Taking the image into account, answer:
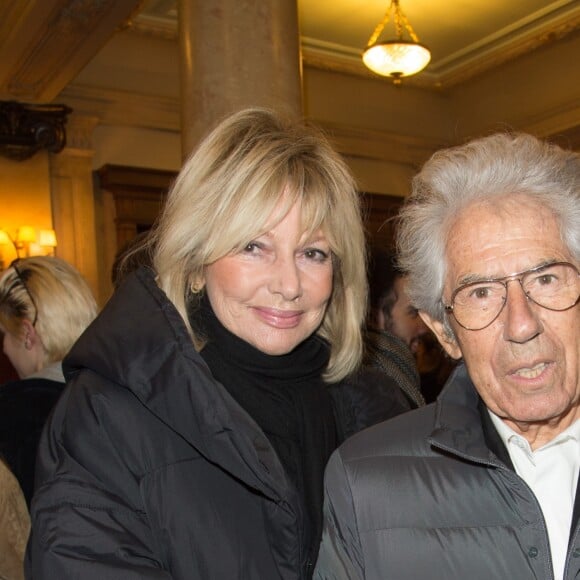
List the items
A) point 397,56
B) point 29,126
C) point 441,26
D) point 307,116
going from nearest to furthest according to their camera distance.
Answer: point 397,56, point 29,126, point 307,116, point 441,26

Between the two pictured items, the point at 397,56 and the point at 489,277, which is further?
the point at 397,56

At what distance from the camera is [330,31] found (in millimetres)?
11016

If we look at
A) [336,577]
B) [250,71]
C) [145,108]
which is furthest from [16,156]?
[336,577]

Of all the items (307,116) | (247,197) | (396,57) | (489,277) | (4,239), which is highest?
(396,57)

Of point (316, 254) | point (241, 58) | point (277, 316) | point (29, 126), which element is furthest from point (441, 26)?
point (277, 316)

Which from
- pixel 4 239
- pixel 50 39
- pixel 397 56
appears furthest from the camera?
pixel 397 56

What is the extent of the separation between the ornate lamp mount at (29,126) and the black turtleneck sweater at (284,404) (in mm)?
8274

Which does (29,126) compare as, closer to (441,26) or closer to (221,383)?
(441,26)

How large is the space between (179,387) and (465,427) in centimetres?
58

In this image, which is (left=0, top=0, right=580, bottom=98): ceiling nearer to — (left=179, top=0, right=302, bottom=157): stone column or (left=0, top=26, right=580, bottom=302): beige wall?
(left=0, top=26, right=580, bottom=302): beige wall

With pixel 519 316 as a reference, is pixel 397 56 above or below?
above

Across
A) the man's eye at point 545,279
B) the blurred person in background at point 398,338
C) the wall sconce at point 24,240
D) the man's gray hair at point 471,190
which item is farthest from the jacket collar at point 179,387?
the wall sconce at point 24,240

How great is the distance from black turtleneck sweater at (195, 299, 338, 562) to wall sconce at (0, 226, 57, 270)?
7956mm

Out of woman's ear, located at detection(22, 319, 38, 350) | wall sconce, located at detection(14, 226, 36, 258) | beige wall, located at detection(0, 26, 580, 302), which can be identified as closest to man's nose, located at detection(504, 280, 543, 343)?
woman's ear, located at detection(22, 319, 38, 350)
